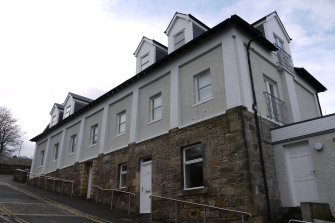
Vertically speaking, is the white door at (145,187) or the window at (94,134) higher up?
the window at (94,134)

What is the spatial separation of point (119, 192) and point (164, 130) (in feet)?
13.1

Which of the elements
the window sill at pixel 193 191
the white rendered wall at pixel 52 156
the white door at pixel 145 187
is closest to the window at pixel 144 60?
the white door at pixel 145 187

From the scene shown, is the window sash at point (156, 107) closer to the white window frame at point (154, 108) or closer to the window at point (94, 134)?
the white window frame at point (154, 108)

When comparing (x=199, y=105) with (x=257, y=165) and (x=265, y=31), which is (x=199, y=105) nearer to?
(x=257, y=165)

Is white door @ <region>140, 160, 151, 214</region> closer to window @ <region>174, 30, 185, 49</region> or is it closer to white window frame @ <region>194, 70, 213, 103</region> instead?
white window frame @ <region>194, 70, 213, 103</region>

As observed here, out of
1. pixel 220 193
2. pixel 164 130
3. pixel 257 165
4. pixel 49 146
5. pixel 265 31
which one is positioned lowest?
pixel 220 193

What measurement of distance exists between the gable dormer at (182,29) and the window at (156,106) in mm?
2453

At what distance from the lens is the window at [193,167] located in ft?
38.4

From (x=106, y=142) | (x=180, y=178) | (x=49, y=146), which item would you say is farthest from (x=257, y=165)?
(x=49, y=146)

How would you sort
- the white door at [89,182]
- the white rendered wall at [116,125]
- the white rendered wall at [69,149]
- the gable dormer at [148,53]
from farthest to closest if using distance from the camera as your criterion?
1. the white rendered wall at [69,149]
2. the white door at [89,182]
3. the gable dormer at [148,53]
4. the white rendered wall at [116,125]

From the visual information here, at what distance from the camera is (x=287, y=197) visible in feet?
35.1

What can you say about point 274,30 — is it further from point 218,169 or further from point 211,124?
point 218,169

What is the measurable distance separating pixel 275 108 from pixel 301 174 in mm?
3265

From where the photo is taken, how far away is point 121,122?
1753 centimetres
